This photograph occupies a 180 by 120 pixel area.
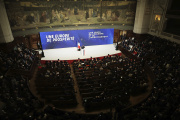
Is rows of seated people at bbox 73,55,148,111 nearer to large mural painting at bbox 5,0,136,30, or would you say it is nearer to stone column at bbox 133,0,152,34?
stone column at bbox 133,0,152,34

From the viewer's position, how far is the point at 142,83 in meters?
10.4

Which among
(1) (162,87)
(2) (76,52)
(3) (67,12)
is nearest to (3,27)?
(3) (67,12)

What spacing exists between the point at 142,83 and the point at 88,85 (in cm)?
419

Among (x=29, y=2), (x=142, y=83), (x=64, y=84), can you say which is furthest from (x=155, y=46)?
(x=29, y=2)

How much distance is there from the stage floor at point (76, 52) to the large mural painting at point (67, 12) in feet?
13.2

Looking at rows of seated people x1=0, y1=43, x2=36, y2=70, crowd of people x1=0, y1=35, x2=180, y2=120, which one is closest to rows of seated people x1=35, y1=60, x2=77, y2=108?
crowd of people x1=0, y1=35, x2=180, y2=120

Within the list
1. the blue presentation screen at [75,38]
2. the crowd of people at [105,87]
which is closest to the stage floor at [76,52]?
the blue presentation screen at [75,38]

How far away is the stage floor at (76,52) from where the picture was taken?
17484 mm

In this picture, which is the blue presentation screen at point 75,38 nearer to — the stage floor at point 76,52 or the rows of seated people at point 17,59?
the stage floor at point 76,52

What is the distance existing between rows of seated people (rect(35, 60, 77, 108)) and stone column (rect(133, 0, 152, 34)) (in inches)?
542

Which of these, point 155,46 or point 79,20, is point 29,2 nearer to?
point 79,20

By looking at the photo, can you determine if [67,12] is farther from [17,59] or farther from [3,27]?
[17,59]

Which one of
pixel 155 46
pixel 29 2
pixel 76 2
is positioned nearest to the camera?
pixel 155 46

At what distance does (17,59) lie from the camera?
13.5 m
